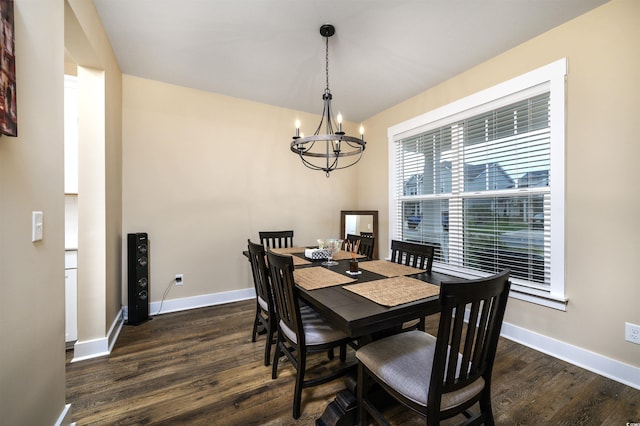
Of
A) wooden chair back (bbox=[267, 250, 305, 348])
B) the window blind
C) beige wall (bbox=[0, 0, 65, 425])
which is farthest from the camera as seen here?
the window blind

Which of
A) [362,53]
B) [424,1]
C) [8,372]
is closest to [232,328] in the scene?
[8,372]

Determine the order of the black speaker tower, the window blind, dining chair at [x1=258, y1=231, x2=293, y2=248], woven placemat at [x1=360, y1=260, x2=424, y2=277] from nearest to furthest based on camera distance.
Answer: woven placemat at [x1=360, y1=260, x2=424, y2=277] < the window blind < the black speaker tower < dining chair at [x1=258, y1=231, x2=293, y2=248]

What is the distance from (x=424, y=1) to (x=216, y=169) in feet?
9.09

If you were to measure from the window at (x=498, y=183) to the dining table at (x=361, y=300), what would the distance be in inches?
45.9

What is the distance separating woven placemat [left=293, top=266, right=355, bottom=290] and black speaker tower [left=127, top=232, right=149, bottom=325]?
5.99 ft

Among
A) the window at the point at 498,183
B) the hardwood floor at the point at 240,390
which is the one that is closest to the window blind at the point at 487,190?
the window at the point at 498,183

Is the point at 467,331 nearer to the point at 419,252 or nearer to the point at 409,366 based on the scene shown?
the point at 409,366

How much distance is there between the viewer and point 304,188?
3.98 meters

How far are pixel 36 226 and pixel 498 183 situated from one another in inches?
134

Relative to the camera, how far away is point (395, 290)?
1521mm

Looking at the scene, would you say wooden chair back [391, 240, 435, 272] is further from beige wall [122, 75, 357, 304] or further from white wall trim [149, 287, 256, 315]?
white wall trim [149, 287, 256, 315]

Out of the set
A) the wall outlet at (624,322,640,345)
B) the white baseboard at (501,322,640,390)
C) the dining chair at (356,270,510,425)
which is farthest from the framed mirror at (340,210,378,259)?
the dining chair at (356,270,510,425)

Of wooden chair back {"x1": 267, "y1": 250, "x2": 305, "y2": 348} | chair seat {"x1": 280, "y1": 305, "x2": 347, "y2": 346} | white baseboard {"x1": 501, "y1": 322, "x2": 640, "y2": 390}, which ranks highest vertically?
wooden chair back {"x1": 267, "y1": 250, "x2": 305, "y2": 348}

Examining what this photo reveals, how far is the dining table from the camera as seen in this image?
121cm
